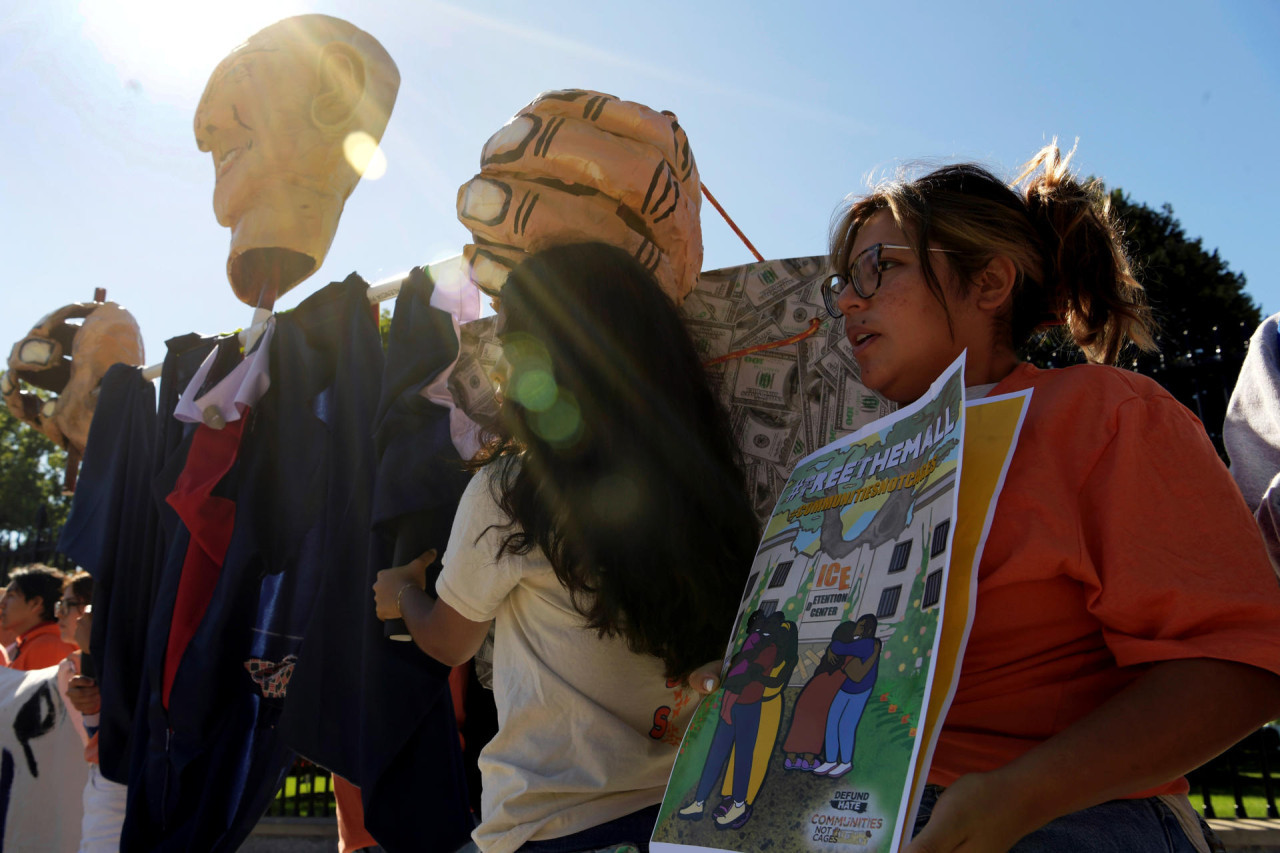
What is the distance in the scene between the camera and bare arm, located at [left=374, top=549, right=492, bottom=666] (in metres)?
1.47

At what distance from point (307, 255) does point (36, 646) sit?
3.60 m

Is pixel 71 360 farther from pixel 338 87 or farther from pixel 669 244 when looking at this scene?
pixel 669 244

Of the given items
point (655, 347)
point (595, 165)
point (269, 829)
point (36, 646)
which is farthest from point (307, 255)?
point (269, 829)

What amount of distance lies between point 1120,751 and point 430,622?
1050mm

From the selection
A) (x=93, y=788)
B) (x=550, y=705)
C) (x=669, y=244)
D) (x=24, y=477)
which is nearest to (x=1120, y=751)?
(x=550, y=705)

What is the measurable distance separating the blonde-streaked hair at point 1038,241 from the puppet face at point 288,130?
94.1 inches

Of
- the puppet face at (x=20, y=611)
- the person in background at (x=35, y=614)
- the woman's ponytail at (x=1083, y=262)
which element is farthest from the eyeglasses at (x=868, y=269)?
the puppet face at (x=20, y=611)

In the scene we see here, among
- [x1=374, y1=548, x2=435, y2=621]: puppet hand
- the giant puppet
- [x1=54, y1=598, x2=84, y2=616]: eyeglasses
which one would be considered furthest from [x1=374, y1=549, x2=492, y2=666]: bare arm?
[x1=54, y1=598, x2=84, y2=616]: eyeglasses

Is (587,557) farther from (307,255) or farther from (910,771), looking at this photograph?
(307,255)

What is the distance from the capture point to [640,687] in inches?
54.8

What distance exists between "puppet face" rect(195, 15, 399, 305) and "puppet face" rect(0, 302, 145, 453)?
1.10 m

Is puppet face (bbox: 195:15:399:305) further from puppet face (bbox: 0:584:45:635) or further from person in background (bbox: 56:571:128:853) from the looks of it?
puppet face (bbox: 0:584:45:635)

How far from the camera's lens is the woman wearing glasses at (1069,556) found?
2.70 feet

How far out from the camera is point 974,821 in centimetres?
76
